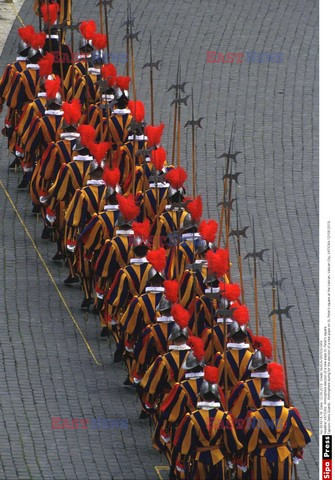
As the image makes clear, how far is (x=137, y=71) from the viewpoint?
1206 inches

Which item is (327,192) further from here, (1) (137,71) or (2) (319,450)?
(1) (137,71)

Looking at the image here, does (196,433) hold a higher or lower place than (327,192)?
lower

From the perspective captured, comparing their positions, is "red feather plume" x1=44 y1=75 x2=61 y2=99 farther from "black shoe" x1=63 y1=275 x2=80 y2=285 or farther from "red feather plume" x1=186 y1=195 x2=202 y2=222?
"red feather plume" x1=186 y1=195 x2=202 y2=222

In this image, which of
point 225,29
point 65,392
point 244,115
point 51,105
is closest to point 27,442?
point 65,392

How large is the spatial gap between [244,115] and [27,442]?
354 inches

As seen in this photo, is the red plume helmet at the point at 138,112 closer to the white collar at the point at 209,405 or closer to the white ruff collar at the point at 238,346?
the white ruff collar at the point at 238,346

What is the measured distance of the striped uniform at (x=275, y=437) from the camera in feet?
67.5

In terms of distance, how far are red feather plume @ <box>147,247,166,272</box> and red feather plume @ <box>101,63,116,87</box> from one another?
167 inches

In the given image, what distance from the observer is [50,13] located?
27.9 metres

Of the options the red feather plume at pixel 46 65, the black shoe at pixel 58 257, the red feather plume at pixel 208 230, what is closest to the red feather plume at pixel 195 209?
the red feather plume at pixel 208 230

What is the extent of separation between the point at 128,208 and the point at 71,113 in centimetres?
238

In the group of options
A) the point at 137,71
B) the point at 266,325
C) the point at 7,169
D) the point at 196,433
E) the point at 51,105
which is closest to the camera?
the point at 196,433

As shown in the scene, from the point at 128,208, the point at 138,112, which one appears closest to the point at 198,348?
the point at 128,208

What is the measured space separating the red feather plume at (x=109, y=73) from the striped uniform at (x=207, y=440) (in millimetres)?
6432
